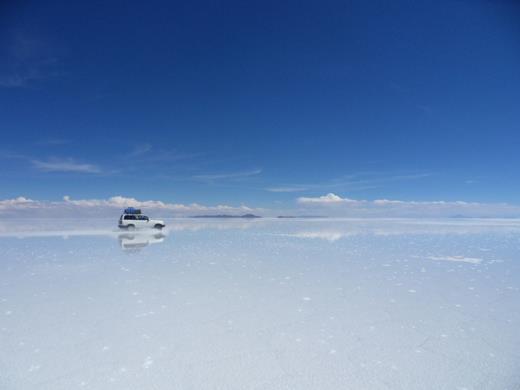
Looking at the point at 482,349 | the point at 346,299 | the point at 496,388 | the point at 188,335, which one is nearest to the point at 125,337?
the point at 188,335

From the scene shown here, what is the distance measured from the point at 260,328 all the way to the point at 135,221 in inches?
1138

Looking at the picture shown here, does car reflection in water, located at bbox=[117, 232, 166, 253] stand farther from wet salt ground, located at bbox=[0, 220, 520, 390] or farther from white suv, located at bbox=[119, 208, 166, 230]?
white suv, located at bbox=[119, 208, 166, 230]

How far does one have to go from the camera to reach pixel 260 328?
581 centimetres

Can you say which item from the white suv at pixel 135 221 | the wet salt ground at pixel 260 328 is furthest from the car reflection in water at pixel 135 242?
the white suv at pixel 135 221

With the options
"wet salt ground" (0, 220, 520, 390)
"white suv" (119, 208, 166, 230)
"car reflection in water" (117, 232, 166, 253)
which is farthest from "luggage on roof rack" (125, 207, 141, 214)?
"wet salt ground" (0, 220, 520, 390)

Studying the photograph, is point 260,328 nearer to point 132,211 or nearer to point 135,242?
point 135,242

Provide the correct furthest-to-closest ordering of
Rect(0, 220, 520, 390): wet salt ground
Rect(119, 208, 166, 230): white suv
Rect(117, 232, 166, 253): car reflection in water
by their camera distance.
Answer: Rect(119, 208, 166, 230): white suv, Rect(117, 232, 166, 253): car reflection in water, Rect(0, 220, 520, 390): wet salt ground

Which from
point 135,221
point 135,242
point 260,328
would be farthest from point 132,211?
point 260,328

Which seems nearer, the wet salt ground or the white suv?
the wet salt ground

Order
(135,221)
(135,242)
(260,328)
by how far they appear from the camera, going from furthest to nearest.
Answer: (135,221) → (135,242) → (260,328)

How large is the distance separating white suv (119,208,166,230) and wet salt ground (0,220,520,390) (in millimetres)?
20895

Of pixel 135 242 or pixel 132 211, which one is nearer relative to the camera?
pixel 135 242

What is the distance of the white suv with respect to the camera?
31297 millimetres

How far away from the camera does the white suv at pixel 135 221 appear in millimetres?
31297
